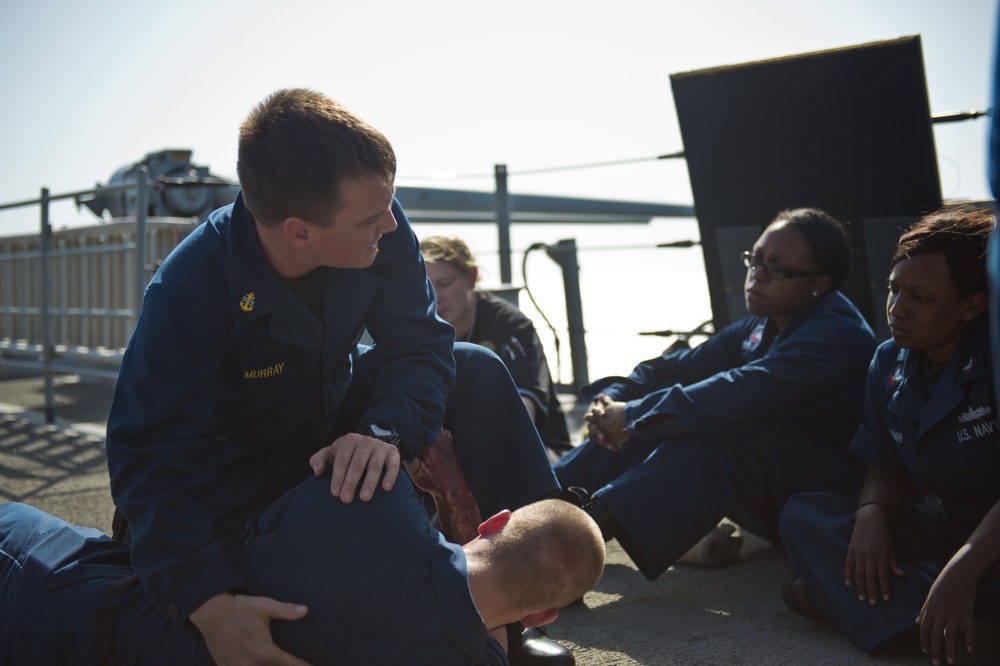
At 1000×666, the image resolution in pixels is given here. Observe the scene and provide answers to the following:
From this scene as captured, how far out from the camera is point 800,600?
2.13 metres

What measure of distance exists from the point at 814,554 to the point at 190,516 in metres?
1.44

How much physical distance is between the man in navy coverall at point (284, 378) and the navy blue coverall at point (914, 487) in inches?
27.2

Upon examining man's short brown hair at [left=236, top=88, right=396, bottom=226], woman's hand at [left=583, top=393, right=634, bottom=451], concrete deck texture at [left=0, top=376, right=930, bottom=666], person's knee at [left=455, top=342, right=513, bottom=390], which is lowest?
concrete deck texture at [left=0, top=376, right=930, bottom=666]

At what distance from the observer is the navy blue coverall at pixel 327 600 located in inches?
53.4

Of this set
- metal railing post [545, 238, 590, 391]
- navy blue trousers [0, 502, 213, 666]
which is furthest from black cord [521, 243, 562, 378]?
navy blue trousers [0, 502, 213, 666]

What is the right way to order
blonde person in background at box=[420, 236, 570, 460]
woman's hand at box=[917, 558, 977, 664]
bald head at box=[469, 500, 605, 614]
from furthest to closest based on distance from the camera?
blonde person in background at box=[420, 236, 570, 460], woman's hand at box=[917, 558, 977, 664], bald head at box=[469, 500, 605, 614]

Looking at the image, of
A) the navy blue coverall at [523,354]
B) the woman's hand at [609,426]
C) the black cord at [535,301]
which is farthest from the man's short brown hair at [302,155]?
the black cord at [535,301]

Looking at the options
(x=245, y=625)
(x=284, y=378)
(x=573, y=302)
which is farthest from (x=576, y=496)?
(x=573, y=302)

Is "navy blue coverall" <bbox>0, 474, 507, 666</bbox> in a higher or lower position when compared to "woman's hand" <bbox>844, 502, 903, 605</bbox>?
higher

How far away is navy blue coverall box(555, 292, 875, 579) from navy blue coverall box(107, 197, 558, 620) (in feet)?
1.38

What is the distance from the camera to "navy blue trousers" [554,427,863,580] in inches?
91.0

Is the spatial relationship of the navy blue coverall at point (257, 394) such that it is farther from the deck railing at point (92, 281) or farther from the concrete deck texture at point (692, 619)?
the deck railing at point (92, 281)

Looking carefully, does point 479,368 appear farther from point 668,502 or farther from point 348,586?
point 348,586

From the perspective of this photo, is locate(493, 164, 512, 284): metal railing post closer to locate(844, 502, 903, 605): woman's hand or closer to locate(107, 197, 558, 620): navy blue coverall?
locate(107, 197, 558, 620): navy blue coverall
